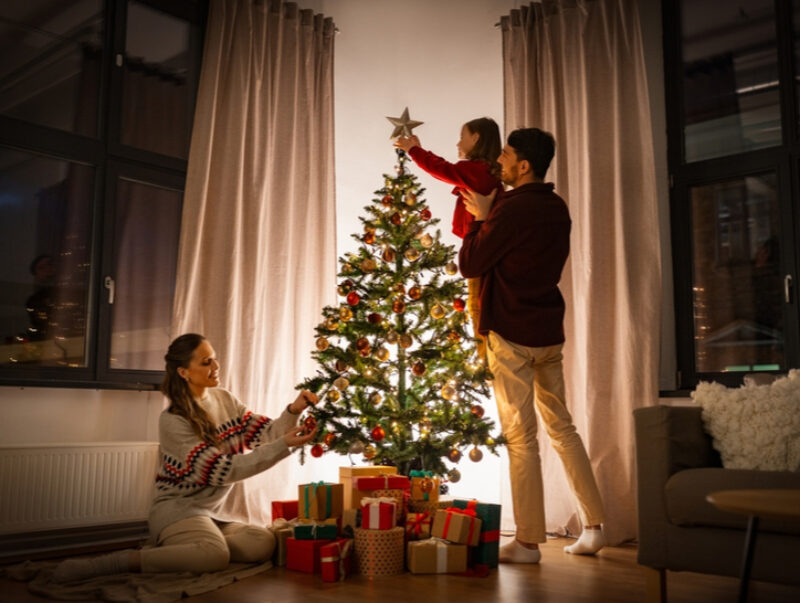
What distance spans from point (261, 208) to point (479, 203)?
56.8 inches

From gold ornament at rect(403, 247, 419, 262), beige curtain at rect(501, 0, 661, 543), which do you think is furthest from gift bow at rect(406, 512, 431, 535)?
beige curtain at rect(501, 0, 661, 543)

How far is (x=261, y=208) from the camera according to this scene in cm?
429

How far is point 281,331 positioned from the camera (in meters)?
4.30

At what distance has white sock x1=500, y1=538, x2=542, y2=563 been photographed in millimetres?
3090

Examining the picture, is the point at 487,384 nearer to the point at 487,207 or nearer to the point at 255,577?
the point at 487,207

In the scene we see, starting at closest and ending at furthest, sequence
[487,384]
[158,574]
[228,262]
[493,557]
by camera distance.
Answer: [158,574], [493,557], [487,384], [228,262]

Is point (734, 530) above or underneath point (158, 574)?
above

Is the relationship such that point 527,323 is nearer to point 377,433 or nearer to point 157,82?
point 377,433

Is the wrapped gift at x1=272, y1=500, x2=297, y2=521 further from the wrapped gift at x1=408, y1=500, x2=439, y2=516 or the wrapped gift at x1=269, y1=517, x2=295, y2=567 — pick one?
the wrapped gift at x1=408, y1=500, x2=439, y2=516

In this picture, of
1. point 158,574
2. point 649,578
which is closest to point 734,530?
point 649,578

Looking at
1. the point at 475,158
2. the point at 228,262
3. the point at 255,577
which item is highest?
the point at 475,158

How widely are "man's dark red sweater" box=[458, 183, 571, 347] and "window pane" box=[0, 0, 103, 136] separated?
2104 mm

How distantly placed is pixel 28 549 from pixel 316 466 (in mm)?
1608

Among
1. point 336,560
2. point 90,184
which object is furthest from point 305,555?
point 90,184
